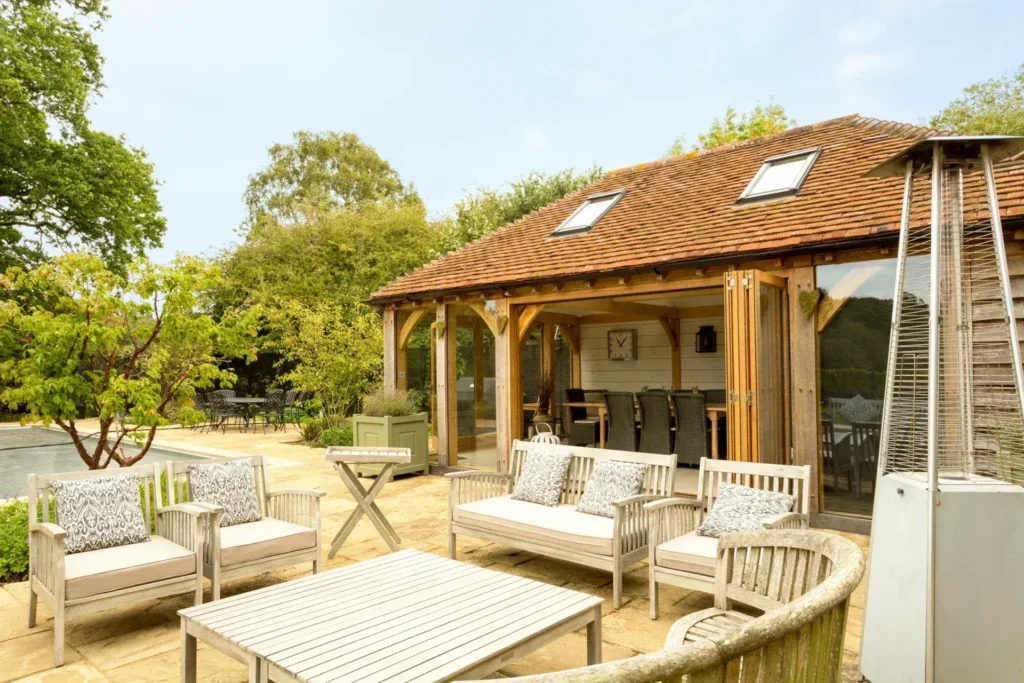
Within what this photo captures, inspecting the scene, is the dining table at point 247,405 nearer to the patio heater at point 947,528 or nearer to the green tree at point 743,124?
the patio heater at point 947,528

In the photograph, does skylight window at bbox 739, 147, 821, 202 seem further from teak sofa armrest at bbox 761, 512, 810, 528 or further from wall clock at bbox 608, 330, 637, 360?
teak sofa armrest at bbox 761, 512, 810, 528

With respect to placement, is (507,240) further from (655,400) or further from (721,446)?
(721,446)

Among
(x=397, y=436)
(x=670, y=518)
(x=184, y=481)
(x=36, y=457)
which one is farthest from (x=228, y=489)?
(x=36, y=457)

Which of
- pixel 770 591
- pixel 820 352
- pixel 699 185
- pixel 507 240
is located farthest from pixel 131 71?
pixel 770 591

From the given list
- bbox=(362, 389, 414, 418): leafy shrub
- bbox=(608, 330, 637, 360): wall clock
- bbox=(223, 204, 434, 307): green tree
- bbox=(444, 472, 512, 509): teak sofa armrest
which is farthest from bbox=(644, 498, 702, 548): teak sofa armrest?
bbox=(223, 204, 434, 307): green tree

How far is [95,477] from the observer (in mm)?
4074

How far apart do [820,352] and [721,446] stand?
2.91 metres

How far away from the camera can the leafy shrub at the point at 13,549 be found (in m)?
4.60

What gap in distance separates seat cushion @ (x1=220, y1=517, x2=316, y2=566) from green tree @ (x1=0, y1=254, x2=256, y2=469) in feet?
4.79

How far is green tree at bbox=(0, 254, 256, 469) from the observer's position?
16.0ft

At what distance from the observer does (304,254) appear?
19.8m

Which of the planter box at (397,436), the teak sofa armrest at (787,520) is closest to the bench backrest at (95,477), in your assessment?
the teak sofa armrest at (787,520)

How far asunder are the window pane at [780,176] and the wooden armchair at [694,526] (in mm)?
4379

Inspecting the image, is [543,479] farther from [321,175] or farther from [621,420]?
[321,175]
